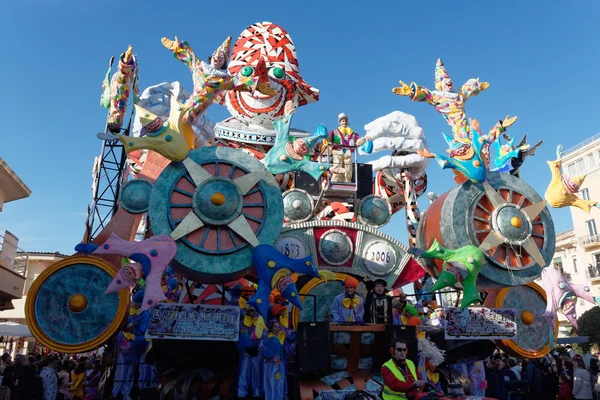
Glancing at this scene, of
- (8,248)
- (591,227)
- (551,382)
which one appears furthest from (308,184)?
(591,227)

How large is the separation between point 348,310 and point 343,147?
23.0 ft

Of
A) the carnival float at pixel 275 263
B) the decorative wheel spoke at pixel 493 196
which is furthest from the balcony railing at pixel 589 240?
the decorative wheel spoke at pixel 493 196

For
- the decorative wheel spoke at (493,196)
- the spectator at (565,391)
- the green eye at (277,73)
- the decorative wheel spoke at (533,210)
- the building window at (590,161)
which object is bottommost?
the spectator at (565,391)

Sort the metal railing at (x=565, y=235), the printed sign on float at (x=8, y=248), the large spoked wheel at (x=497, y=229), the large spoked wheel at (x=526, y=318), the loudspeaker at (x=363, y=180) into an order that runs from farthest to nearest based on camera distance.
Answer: the metal railing at (x=565, y=235) < the printed sign on float at (x=8, y=248) < the loudspeaker at (x=363, y=180) < the large spoked wheel at (x=526, y=318) < the large spoked wheel at (x=497, y=229)

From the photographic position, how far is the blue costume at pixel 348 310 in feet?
31.2

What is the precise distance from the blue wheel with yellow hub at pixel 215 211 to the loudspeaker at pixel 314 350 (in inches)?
79.1

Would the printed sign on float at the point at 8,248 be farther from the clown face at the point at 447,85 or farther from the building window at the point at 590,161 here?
the building window at the point at 590,161

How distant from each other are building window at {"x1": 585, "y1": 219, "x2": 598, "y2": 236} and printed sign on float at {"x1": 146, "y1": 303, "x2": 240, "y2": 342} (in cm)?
3195

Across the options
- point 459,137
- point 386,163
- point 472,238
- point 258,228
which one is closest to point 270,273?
point 258,228

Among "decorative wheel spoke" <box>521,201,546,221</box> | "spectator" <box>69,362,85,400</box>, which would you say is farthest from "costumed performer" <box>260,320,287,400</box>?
"decorative wheel spoke" <box>521,201,546,221</box>

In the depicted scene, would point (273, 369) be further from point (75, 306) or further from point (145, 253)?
point (75, 306)

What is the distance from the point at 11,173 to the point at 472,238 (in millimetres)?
16213

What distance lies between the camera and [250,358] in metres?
8.93

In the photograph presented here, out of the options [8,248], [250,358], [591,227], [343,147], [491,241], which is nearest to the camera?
[250,358]
